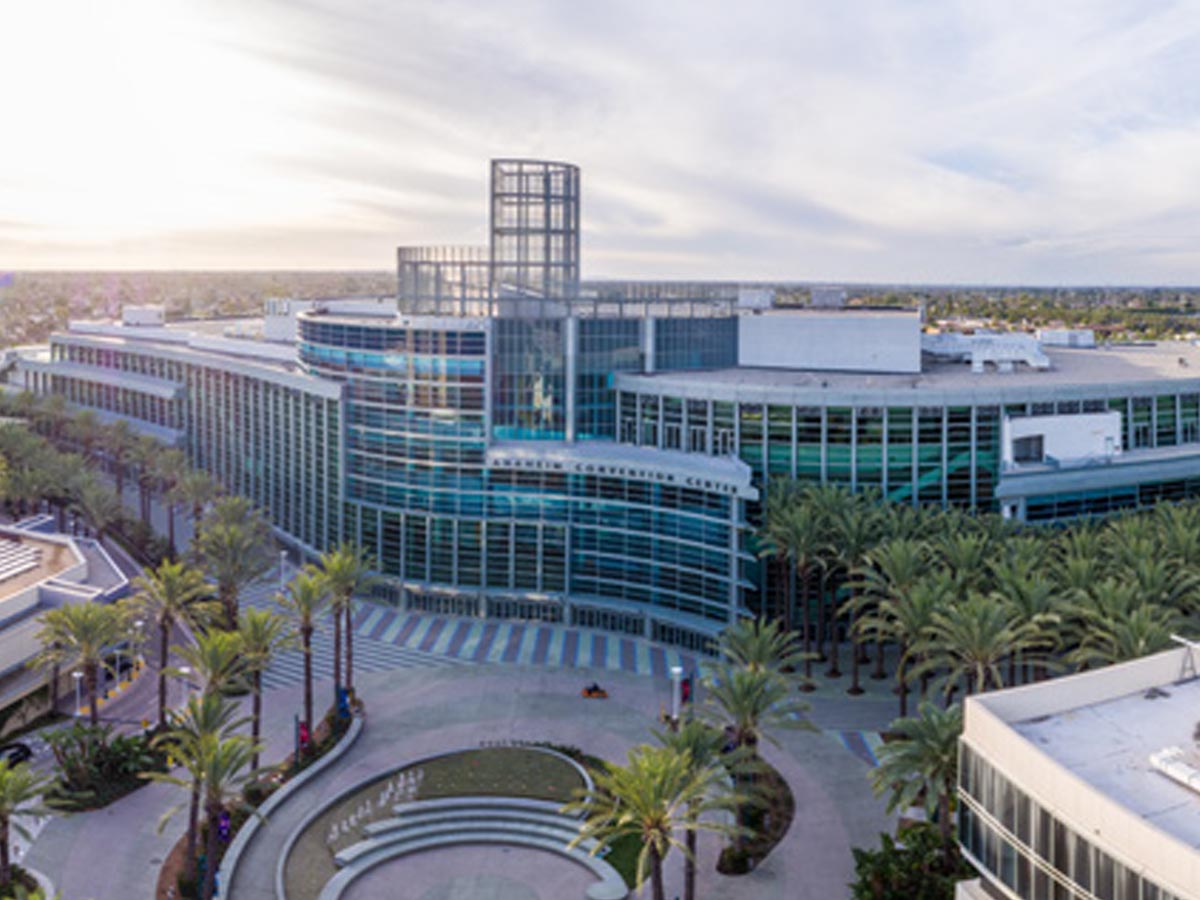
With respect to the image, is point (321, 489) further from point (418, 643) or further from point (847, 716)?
point (847, 716)

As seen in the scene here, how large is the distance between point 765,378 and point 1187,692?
53.0 metres

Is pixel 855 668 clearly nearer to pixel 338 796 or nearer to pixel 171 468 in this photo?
pixel 338 796

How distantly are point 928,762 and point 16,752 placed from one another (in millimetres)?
45793

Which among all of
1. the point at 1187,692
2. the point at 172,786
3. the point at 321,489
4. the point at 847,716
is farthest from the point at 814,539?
the point at 321,489

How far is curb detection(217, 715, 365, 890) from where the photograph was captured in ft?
153

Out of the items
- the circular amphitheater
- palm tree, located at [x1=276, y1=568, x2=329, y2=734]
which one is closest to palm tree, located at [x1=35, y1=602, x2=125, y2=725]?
palm tree, located at [x1=276, y1=568, x2=329, y2=734]

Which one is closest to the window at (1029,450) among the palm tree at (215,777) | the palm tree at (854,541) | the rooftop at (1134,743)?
the palm tree at (854,541)

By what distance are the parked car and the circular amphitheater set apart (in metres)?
17.0

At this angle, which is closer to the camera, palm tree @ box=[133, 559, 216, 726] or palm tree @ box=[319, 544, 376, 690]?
palm tree @ box=[133, 559, 216, 726]

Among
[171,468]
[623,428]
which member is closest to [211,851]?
[623,428]

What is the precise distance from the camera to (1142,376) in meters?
88.6

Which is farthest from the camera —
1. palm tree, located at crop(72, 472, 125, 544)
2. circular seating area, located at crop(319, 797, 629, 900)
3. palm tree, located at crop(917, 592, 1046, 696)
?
palm tree, located at crop(72, 472, 125, 544)

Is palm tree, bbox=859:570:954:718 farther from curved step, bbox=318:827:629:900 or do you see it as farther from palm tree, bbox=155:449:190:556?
palm tree, bbox=155:449:190:556

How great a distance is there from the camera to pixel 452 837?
164 ft
